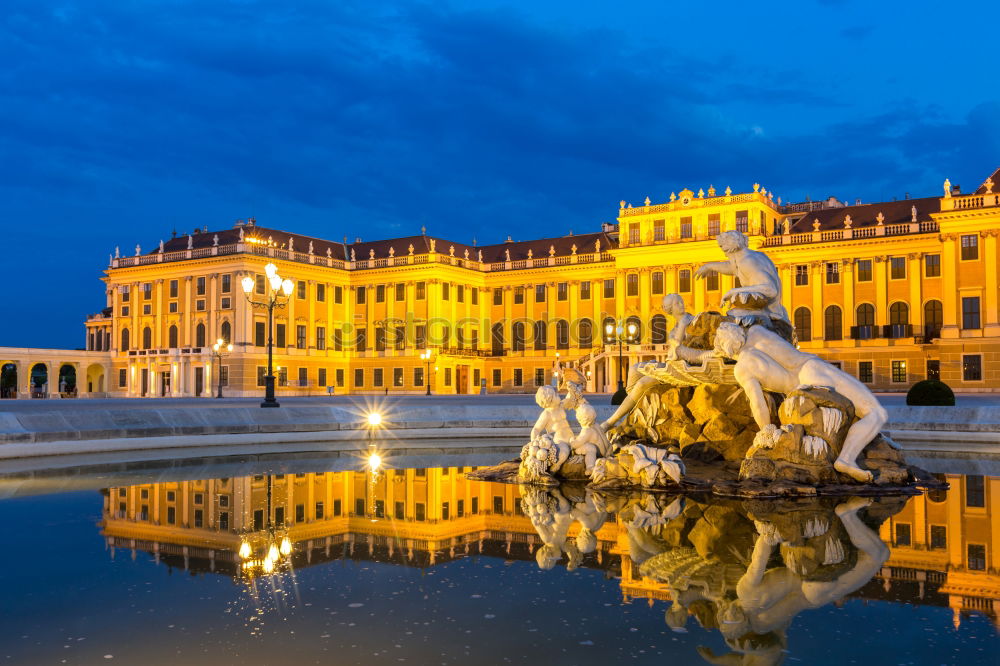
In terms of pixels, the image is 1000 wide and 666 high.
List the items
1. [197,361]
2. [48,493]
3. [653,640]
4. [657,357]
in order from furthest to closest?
[197,361], [657,357], [48,493], [653,640]

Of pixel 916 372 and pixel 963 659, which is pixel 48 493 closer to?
pixel 963 659

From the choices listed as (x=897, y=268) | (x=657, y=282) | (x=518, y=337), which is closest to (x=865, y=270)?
(x=897, y=268)

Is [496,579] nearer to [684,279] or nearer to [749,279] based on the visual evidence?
[749,279]

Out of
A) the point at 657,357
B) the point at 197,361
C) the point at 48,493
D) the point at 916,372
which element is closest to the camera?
the point at 48,493

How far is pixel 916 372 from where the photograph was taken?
181 feet

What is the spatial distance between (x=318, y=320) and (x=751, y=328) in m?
60.2

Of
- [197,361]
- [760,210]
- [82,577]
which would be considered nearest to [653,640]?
[82,577]

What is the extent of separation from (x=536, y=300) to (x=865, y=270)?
2456 centimetres

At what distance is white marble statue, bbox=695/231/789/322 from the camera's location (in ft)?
39.1

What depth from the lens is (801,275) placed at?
59.9 meters

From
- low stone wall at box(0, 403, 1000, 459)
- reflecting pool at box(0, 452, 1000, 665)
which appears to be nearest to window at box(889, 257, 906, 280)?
low stone wall at box(0, 403, 1000, 459)

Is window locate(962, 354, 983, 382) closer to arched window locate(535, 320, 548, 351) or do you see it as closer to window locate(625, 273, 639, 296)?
window locate(625, 273, 639, 296)

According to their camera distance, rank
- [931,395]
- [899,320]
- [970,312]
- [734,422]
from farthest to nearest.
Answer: [899,320]
[970,312]
[931,395]
[734,422]

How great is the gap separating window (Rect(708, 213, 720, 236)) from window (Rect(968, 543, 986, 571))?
185 feet
